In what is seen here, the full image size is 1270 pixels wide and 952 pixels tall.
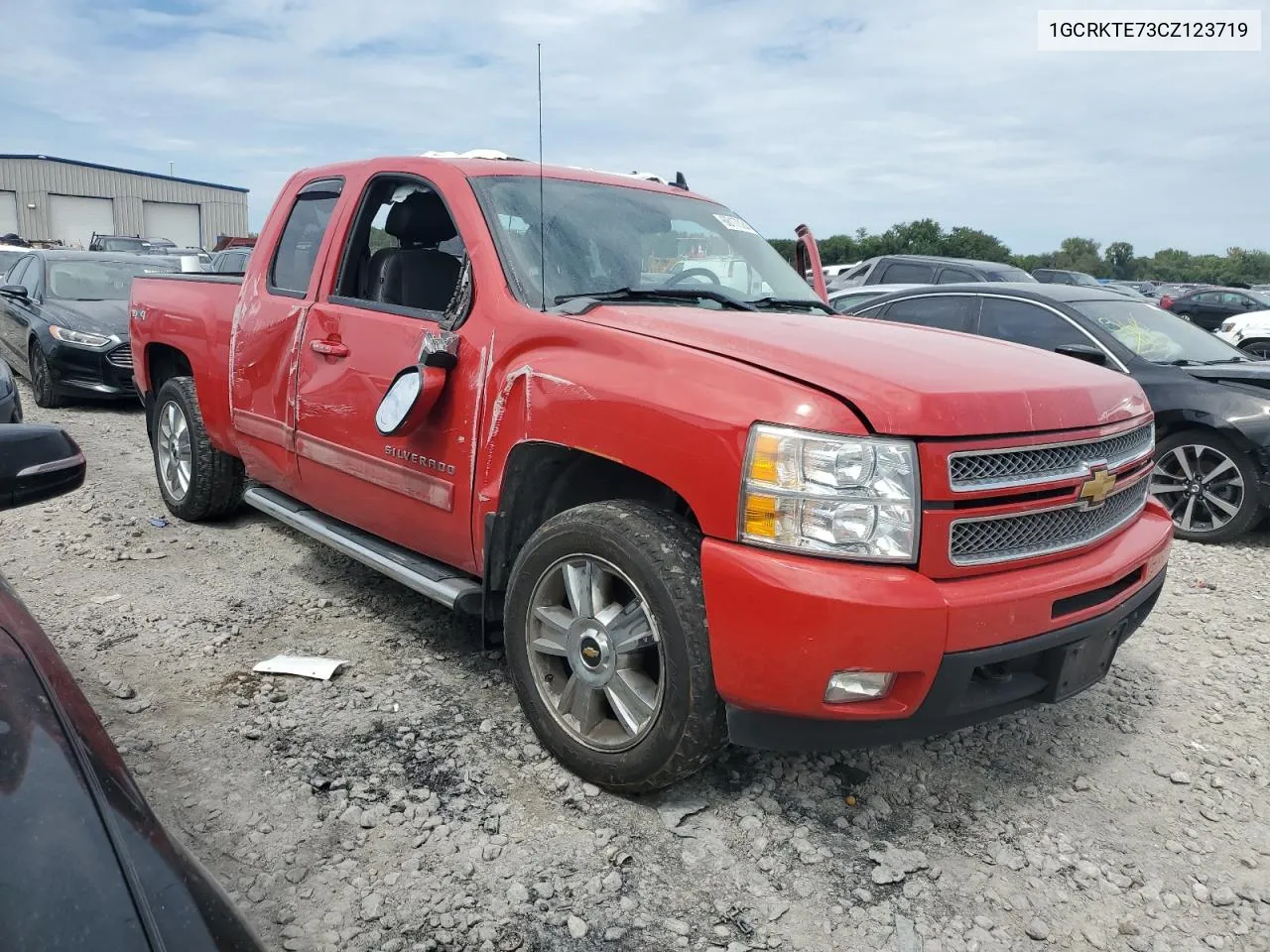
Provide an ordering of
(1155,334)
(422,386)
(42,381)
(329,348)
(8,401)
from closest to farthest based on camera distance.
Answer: (422,386) → (329,348) → (8,401) → (1155,334) → (42,381)

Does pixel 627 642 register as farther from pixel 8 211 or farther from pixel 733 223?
pixel 8 211

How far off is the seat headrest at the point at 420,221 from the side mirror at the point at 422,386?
71cm

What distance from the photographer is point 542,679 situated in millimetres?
2965

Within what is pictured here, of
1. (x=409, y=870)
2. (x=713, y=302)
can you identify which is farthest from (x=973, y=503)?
(x=409, y=870)

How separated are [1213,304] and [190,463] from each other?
25.4m

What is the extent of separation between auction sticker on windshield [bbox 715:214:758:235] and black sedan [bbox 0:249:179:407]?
6.74 m

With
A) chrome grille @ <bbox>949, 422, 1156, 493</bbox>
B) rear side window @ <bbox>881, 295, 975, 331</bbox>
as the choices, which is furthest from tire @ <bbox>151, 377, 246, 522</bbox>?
rear side window @ <bbox>881, 295, 975, 331</bbox>

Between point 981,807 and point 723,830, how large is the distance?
82 cm

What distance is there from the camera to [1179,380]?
5.95 metres

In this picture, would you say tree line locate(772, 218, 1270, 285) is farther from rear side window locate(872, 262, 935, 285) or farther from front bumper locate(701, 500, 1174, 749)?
front bumper locate(701, 500, 1174, 749)

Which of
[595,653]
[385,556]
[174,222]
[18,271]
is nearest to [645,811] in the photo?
[595,653]

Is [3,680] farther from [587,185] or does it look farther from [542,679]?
[587,185]

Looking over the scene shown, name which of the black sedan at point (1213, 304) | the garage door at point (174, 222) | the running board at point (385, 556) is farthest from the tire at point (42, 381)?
the garage door at point (174, 222)

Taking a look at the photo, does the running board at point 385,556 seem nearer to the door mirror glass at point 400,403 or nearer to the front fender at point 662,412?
the front fender at point 662,412
